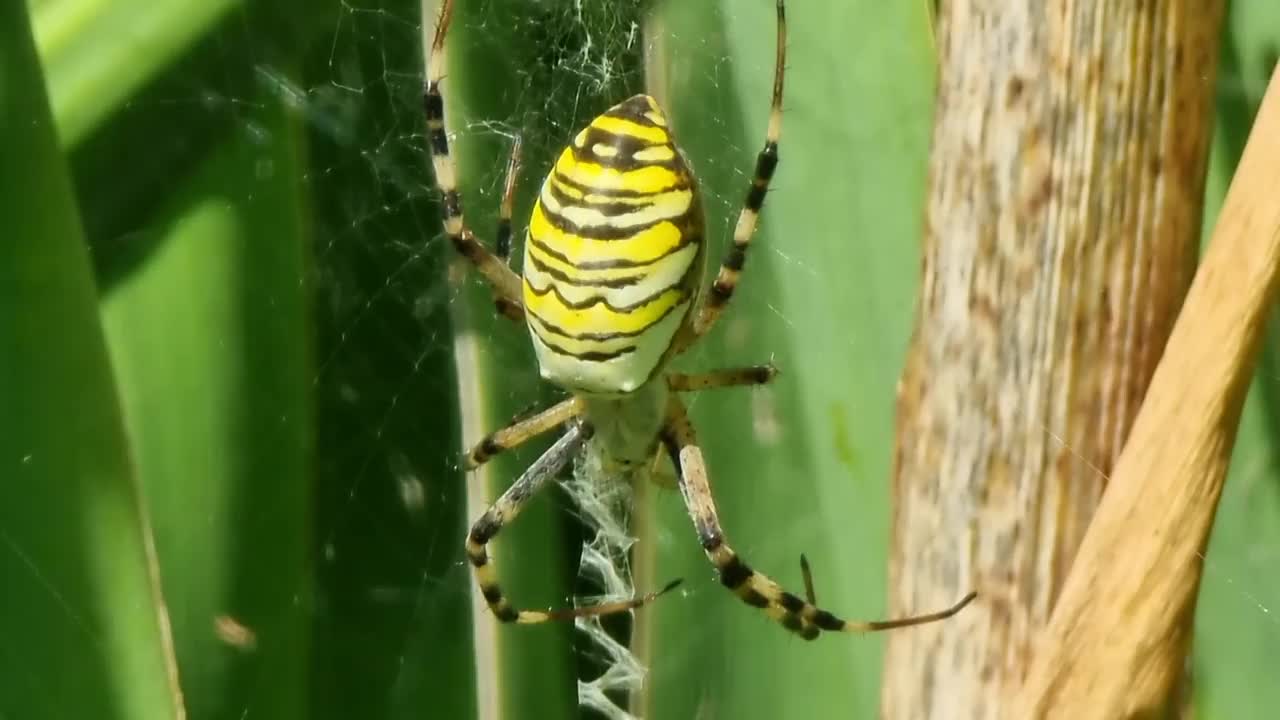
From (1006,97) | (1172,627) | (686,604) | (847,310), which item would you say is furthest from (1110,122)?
(686,604)

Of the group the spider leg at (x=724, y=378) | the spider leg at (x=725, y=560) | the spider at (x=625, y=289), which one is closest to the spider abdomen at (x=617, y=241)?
the spider at (x=625, y=289)

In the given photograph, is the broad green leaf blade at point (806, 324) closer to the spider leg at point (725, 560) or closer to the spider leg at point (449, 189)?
the spider leg at point (725, 560)

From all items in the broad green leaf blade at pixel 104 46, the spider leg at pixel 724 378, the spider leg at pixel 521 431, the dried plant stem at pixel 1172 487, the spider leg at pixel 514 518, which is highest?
the broad green leaf blade at pixel 104 46

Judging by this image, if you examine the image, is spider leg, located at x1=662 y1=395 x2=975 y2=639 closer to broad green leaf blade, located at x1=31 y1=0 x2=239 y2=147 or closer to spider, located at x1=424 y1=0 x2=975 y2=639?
spider, located at x1=424 y1=0 x2=975 y2=639

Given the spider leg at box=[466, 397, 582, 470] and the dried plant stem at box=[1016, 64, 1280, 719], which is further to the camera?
the spider leg at box=[466, 397, 582, 470]

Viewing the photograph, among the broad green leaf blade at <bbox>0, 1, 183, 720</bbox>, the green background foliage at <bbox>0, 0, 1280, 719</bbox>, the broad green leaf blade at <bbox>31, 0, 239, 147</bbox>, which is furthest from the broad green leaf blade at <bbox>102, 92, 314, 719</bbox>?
the broad green leaf blade at <bbox>0, 1, 183, 720</bbox>

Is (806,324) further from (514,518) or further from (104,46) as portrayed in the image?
(104,46)

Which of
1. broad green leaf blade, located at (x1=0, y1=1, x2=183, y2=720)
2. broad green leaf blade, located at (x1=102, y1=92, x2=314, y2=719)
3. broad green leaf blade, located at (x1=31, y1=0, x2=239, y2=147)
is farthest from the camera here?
broad green leaf blade, located at (x1=102, y1=92, x2=314, y2=719)
